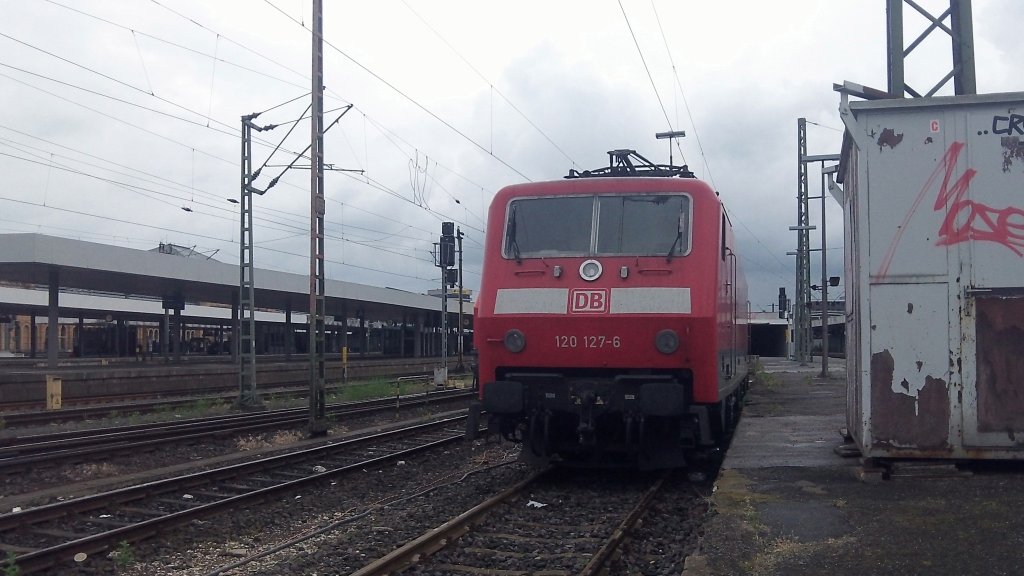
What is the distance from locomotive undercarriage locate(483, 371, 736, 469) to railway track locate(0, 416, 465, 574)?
2.76 metres

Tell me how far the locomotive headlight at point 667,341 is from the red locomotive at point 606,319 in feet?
0.04

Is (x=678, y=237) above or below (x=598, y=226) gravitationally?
below

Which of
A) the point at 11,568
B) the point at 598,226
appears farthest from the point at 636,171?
the point at 11,568

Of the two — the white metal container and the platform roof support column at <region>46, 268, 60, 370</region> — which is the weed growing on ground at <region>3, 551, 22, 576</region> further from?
the platform roof support column at <region>46, 268, 60, 370</region>

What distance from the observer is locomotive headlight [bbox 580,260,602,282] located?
8.88 metres

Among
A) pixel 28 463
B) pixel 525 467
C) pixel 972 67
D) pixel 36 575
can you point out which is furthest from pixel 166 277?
pixel 972 67

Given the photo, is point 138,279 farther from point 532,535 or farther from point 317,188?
point 532,535

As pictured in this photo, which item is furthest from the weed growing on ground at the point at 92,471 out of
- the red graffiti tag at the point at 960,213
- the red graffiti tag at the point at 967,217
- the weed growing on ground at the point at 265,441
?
the red graffiti tag at the point at 967,217

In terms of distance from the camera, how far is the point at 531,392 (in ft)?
29.2

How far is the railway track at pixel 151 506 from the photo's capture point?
22.7ft

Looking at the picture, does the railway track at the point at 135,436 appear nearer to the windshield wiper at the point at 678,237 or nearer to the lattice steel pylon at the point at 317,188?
the lattice steel pylon at the point at 317,188

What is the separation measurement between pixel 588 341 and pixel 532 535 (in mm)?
2364

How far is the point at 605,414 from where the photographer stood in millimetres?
8680

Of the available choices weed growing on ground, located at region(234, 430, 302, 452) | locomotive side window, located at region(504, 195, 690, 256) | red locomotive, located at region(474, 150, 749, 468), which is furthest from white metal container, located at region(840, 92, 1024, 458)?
weed growing on ground, located at region(234, 430, 302, 452)
